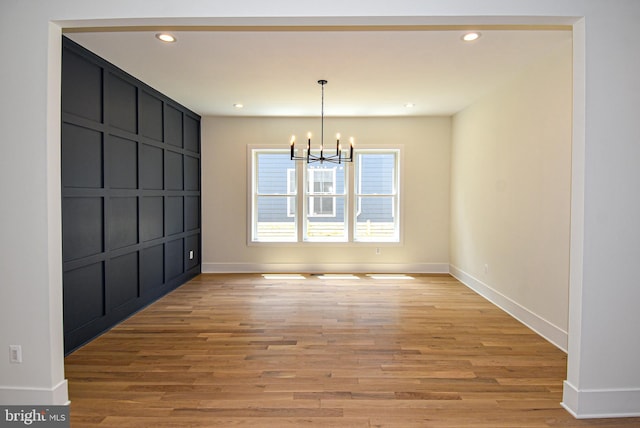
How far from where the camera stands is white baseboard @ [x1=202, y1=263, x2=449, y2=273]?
6246 mm

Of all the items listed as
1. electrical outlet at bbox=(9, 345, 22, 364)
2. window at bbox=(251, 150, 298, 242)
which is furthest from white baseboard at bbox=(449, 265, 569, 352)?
electrical outlet at bbox=(9, 345, 22, 364)

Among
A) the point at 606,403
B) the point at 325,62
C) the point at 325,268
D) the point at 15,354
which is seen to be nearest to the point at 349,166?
the point at 325,268

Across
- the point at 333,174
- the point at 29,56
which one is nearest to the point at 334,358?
the point at 29,56

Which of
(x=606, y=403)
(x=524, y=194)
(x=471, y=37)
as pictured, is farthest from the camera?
(x=524, y=194)

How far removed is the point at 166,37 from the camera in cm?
304

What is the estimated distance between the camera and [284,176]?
640cm

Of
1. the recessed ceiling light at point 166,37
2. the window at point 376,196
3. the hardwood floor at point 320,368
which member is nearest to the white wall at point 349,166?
the window at point 376,196

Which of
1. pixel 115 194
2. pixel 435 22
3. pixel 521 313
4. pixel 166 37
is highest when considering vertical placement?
pixel 166 37

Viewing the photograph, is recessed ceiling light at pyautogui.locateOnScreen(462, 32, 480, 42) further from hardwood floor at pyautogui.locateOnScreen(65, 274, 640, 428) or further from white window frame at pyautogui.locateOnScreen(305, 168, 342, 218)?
white window frame at pyautogui.locateOnScreen(305, 168, 342, 218)

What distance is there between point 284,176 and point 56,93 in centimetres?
427

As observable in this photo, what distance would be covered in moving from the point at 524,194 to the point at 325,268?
337cm

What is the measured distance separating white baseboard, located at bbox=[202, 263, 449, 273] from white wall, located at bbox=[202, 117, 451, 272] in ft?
0.06

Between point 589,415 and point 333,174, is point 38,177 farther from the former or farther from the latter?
point 333,174

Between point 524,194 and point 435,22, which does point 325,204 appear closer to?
point 524,194
